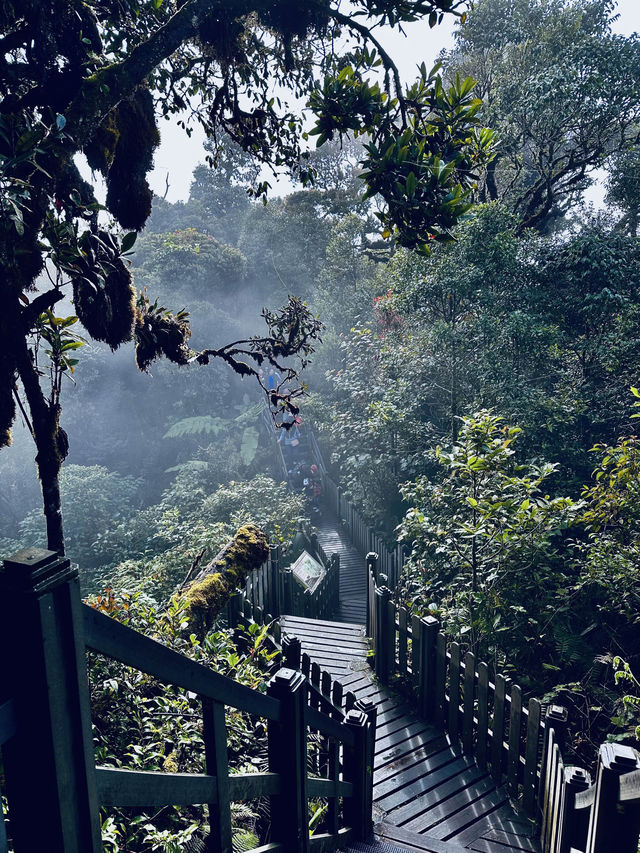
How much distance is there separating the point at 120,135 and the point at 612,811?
5.02m

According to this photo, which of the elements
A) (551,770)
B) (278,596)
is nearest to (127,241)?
(551,770)

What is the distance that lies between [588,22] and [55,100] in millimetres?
17352

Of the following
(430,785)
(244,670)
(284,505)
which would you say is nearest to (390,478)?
(284,505)

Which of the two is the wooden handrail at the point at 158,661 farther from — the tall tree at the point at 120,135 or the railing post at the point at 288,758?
the tall tree at the point at 120,135

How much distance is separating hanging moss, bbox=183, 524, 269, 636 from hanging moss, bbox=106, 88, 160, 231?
11.3 feet

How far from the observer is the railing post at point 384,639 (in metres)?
5.92

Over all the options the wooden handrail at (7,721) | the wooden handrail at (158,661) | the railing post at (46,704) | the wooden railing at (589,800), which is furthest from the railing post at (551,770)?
the wooden handrail at (7,721)

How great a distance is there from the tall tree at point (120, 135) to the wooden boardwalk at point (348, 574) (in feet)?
22.0

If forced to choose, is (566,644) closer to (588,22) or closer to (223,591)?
(223,591)

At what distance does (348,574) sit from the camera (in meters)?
11.9

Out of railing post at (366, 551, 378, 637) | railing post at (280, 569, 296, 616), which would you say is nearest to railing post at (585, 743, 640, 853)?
railing post at (366, 551, 378, 637)

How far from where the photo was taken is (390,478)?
12.3 metres

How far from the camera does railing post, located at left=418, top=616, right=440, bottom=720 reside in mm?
5223

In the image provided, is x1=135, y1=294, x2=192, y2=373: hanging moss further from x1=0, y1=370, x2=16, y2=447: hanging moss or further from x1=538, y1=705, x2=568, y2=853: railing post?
x1=538, y1=705, x2=568, y2=853: railing post
